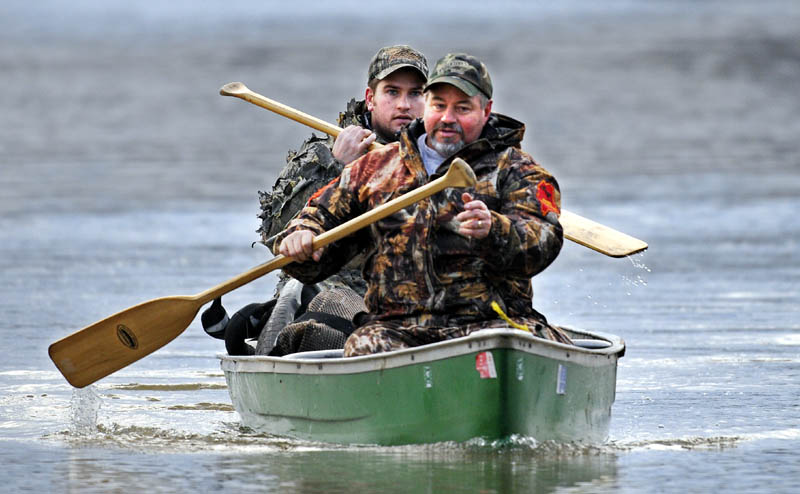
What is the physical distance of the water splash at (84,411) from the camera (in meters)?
9.45

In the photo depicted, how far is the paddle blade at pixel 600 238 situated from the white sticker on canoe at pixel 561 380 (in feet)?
5.47

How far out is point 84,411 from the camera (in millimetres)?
9672

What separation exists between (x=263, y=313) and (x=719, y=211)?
438 inches

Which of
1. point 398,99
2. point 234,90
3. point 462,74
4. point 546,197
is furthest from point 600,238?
point 234,90

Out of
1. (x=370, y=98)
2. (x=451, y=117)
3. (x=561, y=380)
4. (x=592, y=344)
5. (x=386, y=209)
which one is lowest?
(x=561, y=380)

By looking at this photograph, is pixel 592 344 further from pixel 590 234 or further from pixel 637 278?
pixel 637 278

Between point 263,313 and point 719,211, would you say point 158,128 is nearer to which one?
point 719,211

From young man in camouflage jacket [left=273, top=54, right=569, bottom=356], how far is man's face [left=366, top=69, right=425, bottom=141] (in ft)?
4.42

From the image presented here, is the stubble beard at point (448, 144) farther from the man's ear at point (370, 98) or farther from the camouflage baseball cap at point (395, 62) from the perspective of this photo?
the man's ear at point (370, 98)

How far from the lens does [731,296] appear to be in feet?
46.8

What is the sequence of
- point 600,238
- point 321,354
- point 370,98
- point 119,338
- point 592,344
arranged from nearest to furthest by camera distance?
point 321,354 < point 592,344 < point 119,338 < point 600,238 < point 370,98

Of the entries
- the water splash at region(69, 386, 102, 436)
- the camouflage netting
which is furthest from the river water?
the camouflage netting

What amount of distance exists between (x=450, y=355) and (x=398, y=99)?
236 centimetres

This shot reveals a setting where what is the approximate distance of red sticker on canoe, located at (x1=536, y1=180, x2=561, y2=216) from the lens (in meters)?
8.18
